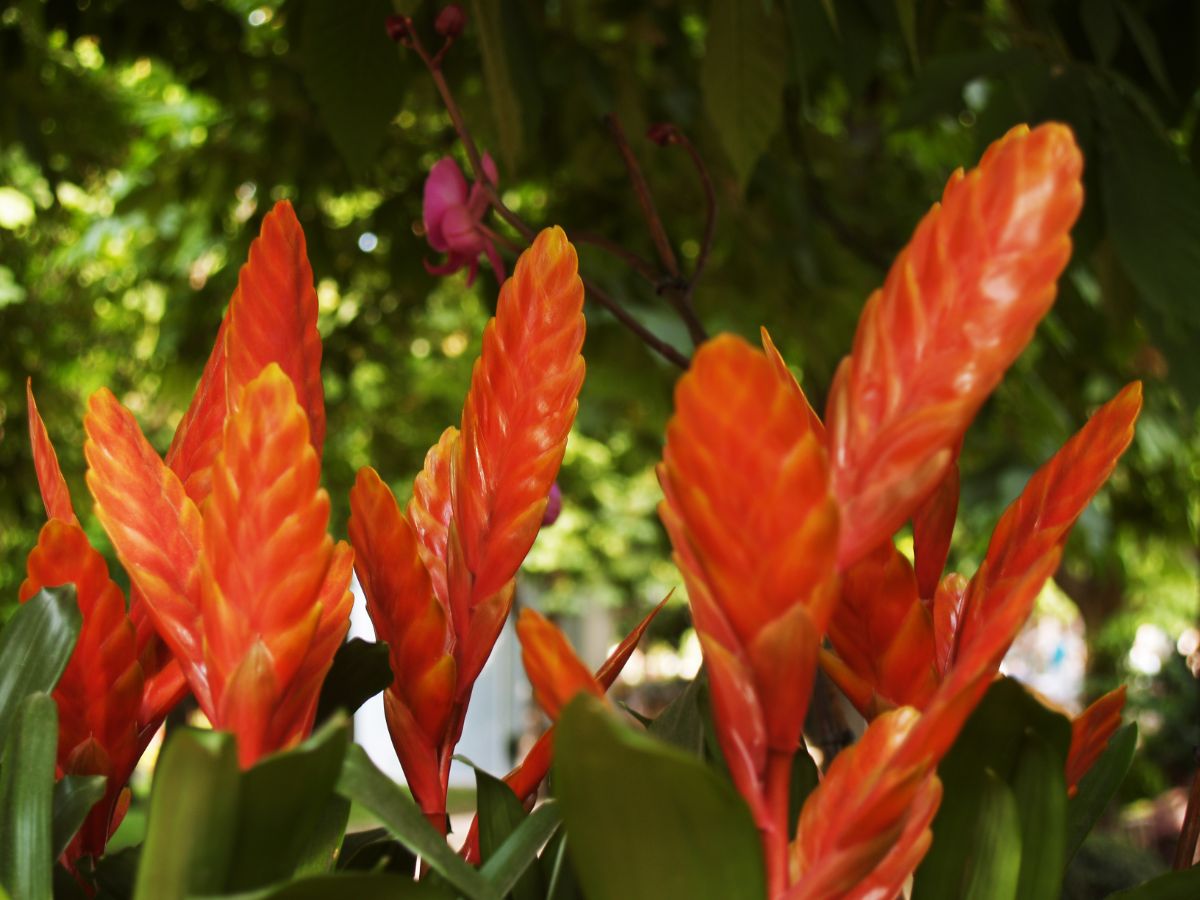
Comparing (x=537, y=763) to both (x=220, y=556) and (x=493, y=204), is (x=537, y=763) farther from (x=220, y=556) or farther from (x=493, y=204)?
(x=493, y=204)

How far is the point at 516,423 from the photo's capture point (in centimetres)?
25

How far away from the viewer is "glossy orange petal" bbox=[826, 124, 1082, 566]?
0.18 metres

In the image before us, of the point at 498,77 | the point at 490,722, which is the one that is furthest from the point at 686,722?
the point at 490,722

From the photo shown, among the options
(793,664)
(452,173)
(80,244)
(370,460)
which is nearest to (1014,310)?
(793,664)

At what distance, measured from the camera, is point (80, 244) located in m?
2.48

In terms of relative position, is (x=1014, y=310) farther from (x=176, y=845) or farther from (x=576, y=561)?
(x=576, y=561)

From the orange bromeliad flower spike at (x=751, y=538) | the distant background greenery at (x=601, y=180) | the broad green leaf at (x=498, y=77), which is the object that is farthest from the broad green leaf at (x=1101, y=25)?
the orange bromeliad flower spike at (x=751, y=538)

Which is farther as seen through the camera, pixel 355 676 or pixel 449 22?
pixel 449 22

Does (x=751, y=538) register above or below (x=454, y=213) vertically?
above

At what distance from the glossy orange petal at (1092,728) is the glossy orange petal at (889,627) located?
0.11 feet

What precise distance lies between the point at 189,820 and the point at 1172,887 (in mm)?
169

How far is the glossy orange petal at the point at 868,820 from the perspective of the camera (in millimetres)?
190

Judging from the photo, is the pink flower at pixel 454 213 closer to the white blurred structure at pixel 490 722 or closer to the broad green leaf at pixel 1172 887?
the broad green leaf at pixel 1172 887

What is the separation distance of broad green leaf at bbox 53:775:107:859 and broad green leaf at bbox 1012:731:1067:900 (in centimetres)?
17
